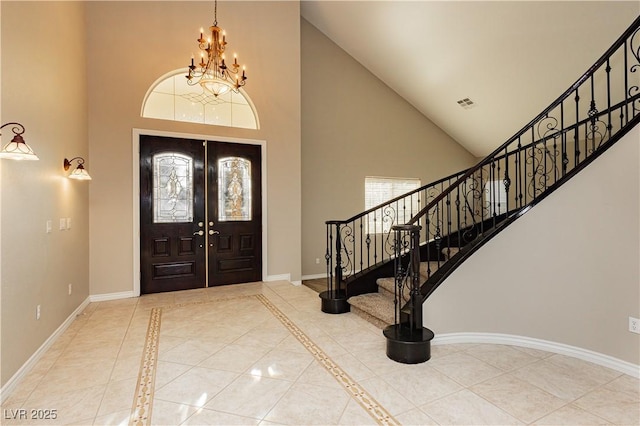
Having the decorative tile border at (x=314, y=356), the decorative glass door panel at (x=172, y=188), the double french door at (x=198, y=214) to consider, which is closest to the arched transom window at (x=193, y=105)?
the double french door at (x=198, y=214)

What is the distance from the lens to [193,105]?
16.9 feet

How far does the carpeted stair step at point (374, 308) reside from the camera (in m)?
3.43

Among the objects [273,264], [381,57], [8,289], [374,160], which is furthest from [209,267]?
[381,57]

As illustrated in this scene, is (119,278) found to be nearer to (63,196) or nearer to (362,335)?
(63,196)

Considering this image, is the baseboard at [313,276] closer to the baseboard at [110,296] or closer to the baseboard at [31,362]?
the baseboard at [110,296]

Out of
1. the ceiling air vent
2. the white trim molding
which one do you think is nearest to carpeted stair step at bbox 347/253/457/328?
the white trim molding

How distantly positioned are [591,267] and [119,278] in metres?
5.77

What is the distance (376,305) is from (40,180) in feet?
12.1

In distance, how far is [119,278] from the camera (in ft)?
15.4

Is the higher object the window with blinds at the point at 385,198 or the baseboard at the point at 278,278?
the window with blinds at the point at 385,198

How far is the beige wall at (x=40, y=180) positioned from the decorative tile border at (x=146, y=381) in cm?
89

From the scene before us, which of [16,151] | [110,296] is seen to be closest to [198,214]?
[110,296]

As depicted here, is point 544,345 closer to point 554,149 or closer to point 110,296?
point 554,149

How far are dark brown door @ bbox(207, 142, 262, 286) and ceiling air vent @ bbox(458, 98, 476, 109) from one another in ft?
14.4
